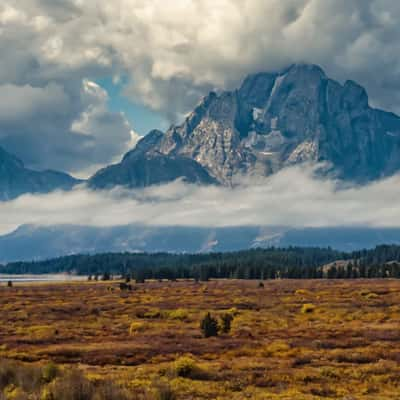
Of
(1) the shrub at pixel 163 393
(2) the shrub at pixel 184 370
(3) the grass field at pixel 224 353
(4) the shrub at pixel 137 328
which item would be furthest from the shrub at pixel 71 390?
(4) the shrub at pixel 137 328

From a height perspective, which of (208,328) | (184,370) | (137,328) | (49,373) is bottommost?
(137,328)

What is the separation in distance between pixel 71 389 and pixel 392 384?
55.6ft

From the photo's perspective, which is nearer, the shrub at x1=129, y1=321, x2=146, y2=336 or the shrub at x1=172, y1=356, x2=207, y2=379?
the shrub at x1=172, y1=356, x2=207, y2=379

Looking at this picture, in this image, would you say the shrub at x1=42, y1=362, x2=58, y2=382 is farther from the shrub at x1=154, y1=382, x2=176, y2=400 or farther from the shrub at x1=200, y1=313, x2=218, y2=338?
the shrub at x1=200, y1=313, x2=218, y2=338

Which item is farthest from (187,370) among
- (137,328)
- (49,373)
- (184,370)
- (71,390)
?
(137,328)

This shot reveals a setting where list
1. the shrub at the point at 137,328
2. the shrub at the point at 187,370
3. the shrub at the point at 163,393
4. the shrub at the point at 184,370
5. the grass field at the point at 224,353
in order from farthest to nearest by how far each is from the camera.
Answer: the shrub at the point at 137,328 < the shrub at the point at 184,370 < the shrub at the point at 187,370 < the grass field at the point at 224,353 < the shrub at the point at 163,393

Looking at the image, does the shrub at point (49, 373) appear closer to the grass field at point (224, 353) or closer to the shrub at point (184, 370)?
the grass field at point (224, 353)

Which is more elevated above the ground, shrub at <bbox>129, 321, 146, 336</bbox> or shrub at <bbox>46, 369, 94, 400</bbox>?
shrub at <bbox>46, 369, 94, 400</bbox>

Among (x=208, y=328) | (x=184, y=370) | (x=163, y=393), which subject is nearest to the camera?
(x=163, y=393)

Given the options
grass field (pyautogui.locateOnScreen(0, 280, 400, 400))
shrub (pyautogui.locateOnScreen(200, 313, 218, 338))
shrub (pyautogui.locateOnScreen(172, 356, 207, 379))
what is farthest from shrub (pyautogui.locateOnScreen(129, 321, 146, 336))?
shrub (pyautogui.locateOnScreen(172, 356, 207, 379))

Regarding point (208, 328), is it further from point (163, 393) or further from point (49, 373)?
point (163, 393)

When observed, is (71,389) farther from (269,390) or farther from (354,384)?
(354,384)

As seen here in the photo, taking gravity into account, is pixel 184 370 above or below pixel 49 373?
below

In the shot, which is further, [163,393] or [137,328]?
[137,328]
